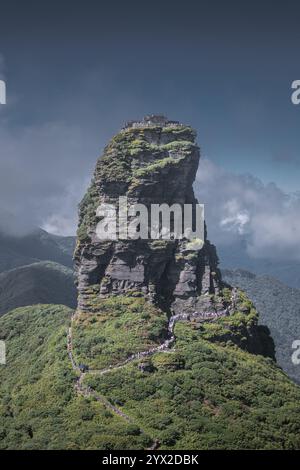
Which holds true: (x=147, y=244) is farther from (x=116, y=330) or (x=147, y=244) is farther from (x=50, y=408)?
(x=50, y=408)

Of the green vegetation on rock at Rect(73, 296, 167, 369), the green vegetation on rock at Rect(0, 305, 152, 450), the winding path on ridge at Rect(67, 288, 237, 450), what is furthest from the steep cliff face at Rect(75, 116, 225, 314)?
the green vegetation on rock at Rect(0, 305, 152, 450)

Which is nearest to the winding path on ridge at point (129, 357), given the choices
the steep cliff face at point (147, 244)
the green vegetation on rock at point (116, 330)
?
the green vegetation on rock at point (116, 330)

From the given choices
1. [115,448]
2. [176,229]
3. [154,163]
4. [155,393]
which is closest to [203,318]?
[176,229]

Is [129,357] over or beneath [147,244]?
beneath

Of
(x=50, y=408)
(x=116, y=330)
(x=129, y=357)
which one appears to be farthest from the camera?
(x=116, y=330)

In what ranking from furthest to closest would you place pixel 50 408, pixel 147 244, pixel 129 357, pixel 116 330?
pixel 147 244 < pixel 116 330 < pixel 129 357 < pixel 50 408

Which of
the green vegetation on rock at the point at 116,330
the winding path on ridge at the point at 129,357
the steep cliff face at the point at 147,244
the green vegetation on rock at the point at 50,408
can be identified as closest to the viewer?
the green vegetation on rock at the point at 50,408

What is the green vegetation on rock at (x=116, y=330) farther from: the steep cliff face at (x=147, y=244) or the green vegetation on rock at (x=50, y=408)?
the green vegetation on rock at (x=50, y=408)

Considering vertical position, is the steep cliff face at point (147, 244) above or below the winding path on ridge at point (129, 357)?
above

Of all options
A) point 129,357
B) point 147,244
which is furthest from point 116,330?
point 147,244
